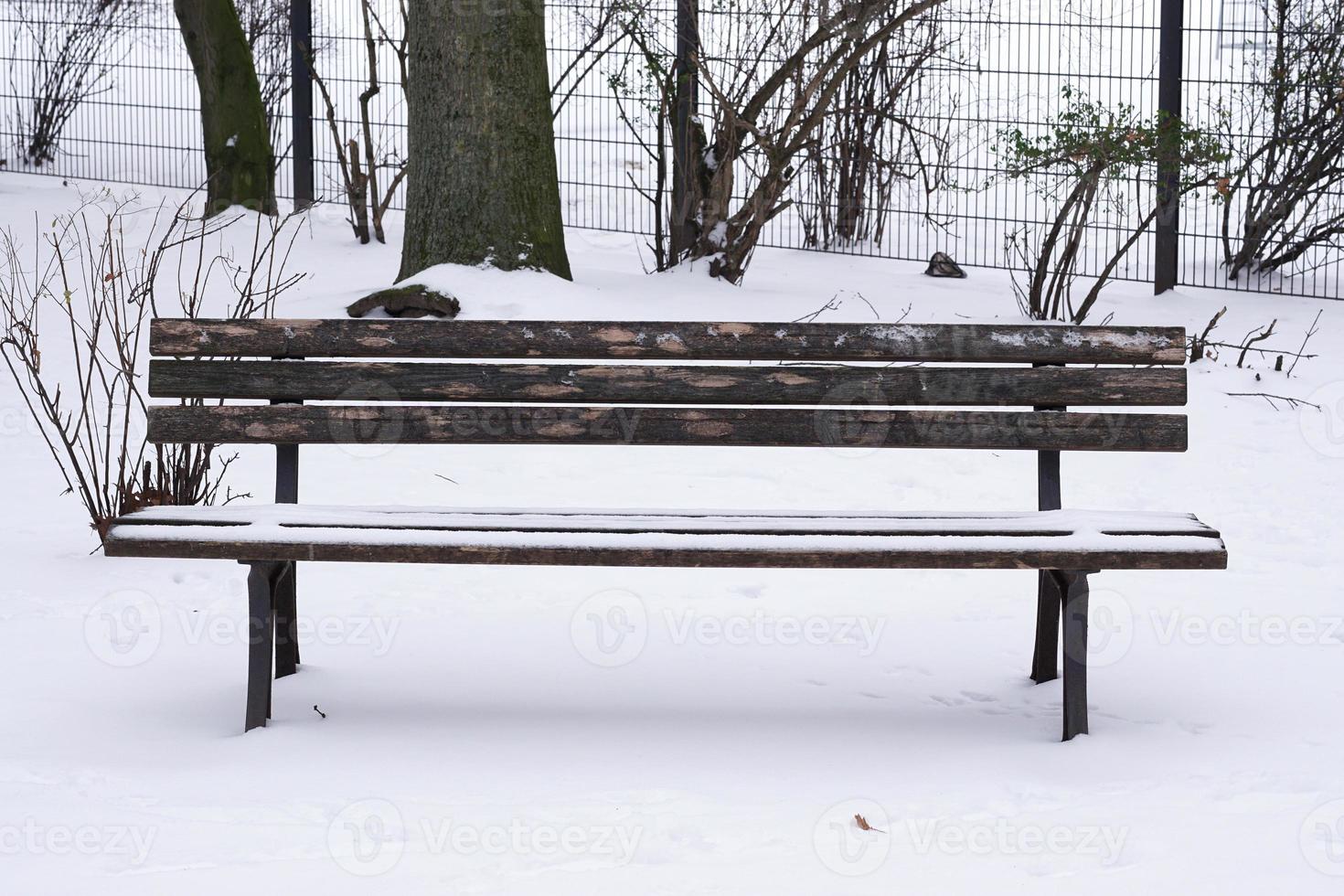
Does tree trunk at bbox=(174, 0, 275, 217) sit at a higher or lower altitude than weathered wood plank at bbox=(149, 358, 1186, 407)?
higher

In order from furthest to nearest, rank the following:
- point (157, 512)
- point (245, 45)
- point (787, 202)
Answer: point (245, 45), point (787, 202), point (157, 512)

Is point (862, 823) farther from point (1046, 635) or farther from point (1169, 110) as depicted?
point (1169, 110)

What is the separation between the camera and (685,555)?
280 cm

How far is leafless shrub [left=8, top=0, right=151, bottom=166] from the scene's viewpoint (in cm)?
1225

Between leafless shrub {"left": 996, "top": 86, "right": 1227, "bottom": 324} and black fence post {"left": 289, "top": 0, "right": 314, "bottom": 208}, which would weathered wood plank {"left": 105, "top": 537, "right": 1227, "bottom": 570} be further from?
black fence post {"left": 289, "top": 0, "right": 314, "bottom": 208}

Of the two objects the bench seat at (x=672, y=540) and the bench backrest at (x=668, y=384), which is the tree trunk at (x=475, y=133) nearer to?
the bench backrest at (x=668, y=384)

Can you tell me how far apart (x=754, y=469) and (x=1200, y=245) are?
5774 mm

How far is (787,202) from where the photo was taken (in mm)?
7152

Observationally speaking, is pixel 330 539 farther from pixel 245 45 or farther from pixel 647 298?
pixel 245 45

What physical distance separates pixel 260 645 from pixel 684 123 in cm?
495

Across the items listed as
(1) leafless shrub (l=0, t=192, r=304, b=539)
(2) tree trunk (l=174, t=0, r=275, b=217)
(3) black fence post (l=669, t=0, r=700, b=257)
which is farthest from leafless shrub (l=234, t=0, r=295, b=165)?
(3) black fence post (l=669, t=0, r=700, b=257)

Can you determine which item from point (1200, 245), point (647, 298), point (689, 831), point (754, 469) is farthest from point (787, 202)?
point (689, 831)

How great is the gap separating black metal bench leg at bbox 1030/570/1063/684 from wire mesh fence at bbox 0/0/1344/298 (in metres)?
3.96

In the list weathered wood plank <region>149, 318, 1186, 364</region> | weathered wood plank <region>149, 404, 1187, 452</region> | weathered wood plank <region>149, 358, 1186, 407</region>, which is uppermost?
weathered wood plank <region>149, 318, 1186, 364</region>
